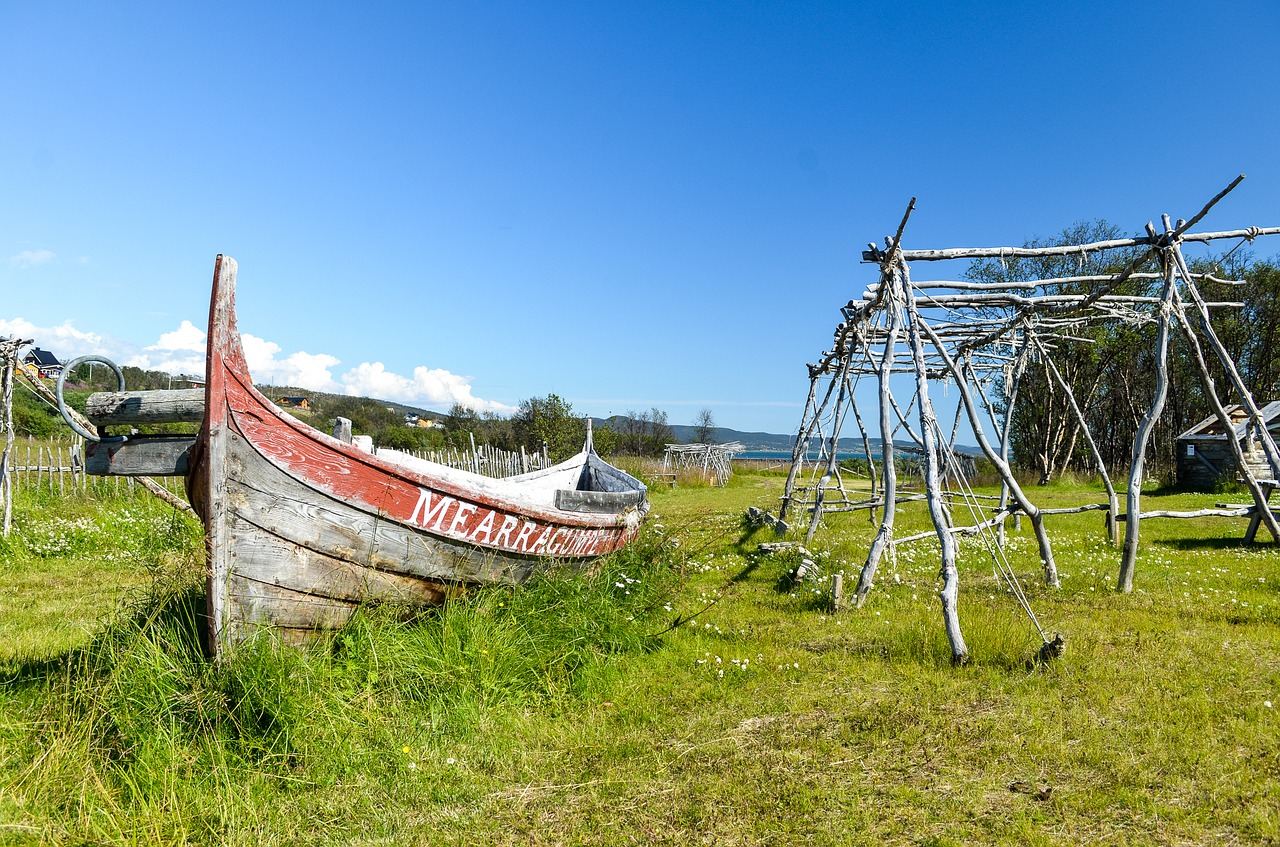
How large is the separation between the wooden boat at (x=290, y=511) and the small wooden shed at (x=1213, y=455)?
22001 mm

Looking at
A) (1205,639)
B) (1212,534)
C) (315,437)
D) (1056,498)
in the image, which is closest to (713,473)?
(1056,498)

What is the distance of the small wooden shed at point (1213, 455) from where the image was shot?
60.0 ft

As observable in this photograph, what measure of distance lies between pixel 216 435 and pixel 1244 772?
596cm

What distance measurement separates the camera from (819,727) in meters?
4.23

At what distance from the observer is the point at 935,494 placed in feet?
18.7

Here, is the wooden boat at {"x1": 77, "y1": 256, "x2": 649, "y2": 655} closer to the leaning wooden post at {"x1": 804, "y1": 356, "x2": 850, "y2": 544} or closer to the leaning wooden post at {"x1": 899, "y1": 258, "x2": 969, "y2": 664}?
the leaning wooden post at {"x1": 899, "y1": 258, "x2": 969, "y2": 664}

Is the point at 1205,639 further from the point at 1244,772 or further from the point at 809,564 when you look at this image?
the point at 809,564

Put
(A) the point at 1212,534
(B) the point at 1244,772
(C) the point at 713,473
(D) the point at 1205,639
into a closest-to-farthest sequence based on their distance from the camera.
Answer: (B) the point at 1244,772
(D) the point at 1205,639
(A) the point at 1212,534
(C) the point at 713,473

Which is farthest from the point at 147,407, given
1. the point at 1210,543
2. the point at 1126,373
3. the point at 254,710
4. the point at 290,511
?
the point at 1126,373

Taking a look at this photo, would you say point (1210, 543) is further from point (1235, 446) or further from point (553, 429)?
point (553, 429)

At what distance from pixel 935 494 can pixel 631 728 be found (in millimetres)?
3206

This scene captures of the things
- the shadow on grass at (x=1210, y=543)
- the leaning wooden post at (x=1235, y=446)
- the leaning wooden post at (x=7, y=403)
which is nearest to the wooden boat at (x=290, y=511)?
the leaning wooden post at (x=1235, y=446)

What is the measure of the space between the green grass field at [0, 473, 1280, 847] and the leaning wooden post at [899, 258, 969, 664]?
0.20 m

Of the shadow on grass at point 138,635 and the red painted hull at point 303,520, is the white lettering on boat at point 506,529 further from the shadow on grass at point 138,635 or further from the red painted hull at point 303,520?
the shadow on grass at point 138,635
